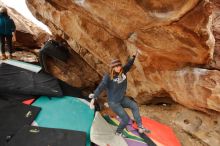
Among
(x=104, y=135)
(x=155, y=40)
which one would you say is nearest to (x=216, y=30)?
(x=155, y=40)

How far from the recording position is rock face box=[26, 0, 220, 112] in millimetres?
5816

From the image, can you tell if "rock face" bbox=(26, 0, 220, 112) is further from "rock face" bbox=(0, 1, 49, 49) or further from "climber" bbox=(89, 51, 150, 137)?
"rock face" bbox=(0, 1, 49, 49)

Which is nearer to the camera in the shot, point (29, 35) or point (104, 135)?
point (104, 135)

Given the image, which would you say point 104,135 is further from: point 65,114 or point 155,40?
point 155,40

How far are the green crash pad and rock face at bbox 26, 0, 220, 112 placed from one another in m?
1.85

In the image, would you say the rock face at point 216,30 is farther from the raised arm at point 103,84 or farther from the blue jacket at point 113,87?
the raised arm at point 103,84

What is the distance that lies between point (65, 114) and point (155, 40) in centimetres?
276

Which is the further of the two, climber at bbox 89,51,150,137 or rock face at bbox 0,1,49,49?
rock face at bbox 0,1,49,49

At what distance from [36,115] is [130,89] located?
10.7 feet

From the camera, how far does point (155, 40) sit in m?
6.55

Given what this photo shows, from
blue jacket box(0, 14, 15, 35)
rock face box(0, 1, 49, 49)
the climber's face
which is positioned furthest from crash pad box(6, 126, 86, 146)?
rock face box(0, 1, 49, 49)

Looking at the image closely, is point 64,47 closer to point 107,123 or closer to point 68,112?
point 68,112

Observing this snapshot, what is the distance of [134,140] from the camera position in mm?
6133

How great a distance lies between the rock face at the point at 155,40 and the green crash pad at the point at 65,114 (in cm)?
185
